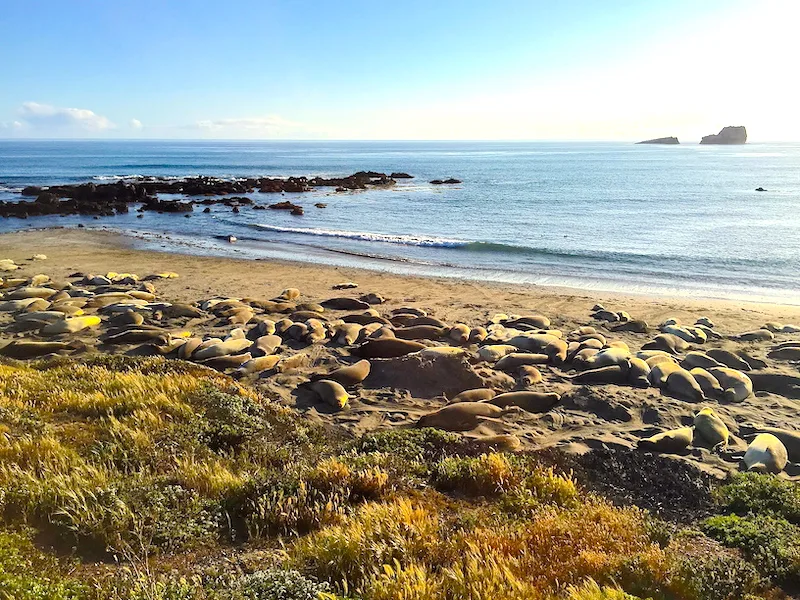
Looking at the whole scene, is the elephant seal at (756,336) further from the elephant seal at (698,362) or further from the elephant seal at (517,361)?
the elephant seal at (517,361)

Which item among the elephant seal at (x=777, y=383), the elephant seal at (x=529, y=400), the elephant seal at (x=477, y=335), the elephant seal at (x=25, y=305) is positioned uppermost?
the elephant seal at (x=25, y=305)

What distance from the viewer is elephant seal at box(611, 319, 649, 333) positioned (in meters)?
11.7

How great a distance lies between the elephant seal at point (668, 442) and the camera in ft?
21.8

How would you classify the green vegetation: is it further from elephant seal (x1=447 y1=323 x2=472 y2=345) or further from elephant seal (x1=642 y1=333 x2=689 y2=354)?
elephant seal (x1=642 y1=333 x2=689 y2=354)

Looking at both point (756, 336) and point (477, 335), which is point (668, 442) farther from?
point (756, 336)

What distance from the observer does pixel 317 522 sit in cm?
446

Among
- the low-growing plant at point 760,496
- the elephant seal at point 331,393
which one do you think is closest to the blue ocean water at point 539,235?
the elephant seal at point 331,393

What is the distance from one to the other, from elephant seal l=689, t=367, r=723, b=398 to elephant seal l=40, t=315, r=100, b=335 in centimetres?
1104

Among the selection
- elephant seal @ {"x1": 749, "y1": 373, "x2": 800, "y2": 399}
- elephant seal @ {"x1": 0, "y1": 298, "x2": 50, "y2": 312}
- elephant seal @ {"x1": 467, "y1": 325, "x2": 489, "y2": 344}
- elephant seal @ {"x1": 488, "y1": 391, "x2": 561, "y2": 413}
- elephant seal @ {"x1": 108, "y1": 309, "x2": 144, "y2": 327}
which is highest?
elephant seal @ {"x1": 0, "y1": 298, "x2": 50, "y2": 312}

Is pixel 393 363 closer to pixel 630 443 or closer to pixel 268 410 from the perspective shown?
pixel 268 410

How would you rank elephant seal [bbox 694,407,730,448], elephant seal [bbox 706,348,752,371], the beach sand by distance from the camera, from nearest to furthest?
elephant seal [bbox 694,407,730,448] < the beach sand < elephant seal [bbox 706,348,752,371]

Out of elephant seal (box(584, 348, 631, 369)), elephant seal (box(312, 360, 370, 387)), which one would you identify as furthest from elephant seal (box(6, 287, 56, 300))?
elephant seal (box(584, 348, 631, 369))

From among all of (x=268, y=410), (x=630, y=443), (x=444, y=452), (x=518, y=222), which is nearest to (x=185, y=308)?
(x=268, y=410)

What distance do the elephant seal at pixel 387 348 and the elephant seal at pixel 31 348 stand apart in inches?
201
